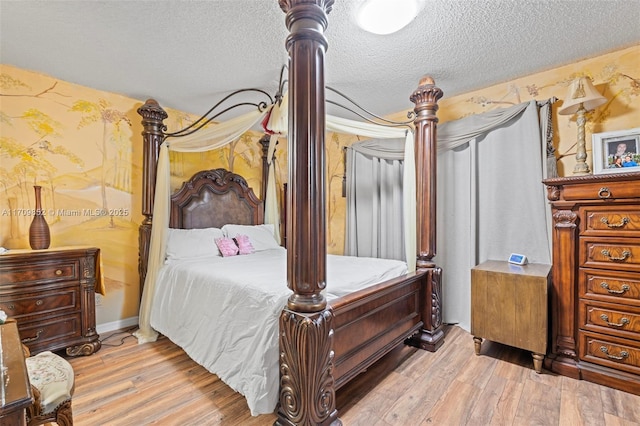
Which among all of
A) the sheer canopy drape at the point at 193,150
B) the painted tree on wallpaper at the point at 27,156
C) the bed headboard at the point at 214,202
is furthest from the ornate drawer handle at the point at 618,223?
the painted tree on wallpaper at the point at 27,156

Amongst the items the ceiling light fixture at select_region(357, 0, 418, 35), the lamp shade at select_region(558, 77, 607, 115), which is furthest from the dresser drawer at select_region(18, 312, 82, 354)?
the lamp shade at select_region(558, 77, 607, 115)

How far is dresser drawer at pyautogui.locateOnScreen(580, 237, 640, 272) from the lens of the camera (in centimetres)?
184

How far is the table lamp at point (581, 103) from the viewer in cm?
214

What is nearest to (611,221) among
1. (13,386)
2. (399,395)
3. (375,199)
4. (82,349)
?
(399,395)

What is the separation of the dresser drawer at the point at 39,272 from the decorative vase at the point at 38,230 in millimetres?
222

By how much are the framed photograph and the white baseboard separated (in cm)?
441

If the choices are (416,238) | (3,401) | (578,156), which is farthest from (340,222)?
(3,401)

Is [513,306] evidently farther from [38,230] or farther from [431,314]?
[38,230]

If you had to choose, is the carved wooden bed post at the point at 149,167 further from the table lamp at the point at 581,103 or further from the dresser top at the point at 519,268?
the table lamp at the point at 581,103

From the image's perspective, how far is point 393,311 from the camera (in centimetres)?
217

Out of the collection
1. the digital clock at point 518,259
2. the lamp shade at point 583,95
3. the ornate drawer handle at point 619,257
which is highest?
the lamp shade at point 583,95

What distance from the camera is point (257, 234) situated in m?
3.68

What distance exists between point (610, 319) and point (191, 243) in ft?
11.4

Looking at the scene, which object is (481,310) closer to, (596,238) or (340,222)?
(596,238)
